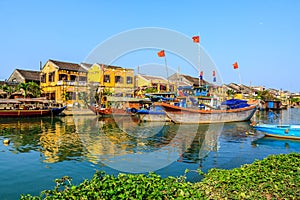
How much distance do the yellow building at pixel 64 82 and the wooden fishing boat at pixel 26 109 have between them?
494 centimetres

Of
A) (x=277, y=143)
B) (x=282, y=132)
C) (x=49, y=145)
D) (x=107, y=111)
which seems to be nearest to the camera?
(x=49, y=145)

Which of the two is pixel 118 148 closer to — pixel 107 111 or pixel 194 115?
pixel 194 115

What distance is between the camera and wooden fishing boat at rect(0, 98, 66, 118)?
3416 centimetres

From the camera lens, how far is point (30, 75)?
172 feet

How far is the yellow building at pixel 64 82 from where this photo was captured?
4584 centimetres

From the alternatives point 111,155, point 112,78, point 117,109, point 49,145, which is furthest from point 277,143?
Answer: point 112,78

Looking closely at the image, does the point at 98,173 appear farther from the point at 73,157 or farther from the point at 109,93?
the point at 109,93

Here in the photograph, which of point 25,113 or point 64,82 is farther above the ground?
point 64,82

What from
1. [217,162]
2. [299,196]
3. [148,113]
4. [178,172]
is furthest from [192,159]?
[148,113]

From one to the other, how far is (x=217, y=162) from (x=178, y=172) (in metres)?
2.98

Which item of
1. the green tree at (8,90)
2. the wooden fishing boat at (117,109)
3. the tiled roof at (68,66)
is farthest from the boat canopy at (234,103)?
the green tree at (8,90)

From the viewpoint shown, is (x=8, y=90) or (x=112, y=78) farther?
(x=112, y=78)

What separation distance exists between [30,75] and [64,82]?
11.7m

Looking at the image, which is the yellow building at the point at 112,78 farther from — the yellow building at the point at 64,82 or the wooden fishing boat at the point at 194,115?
the wooden fishing boat at the point at 194,115
